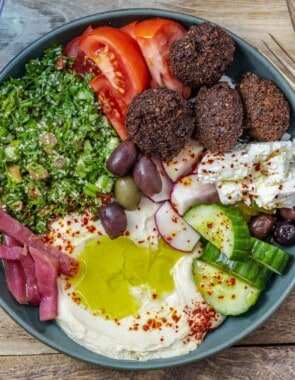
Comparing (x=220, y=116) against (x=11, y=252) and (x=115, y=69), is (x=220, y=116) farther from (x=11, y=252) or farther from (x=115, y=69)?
(x=11, y=252)

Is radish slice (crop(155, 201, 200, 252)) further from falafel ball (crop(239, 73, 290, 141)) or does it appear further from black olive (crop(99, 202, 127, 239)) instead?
falafel ball (crop(239, 73, 290, 141))

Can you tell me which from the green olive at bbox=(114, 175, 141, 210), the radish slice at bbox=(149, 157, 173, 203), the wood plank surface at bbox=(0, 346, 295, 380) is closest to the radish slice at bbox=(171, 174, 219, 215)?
the radish slice at bbox=(149, 157, 173, 203)

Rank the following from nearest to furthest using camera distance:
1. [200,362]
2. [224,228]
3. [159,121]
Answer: [159,121] → [224,228] → [200,362]

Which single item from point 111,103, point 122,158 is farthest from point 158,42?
point 122,158

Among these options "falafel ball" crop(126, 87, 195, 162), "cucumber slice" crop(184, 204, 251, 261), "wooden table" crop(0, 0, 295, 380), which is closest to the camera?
"falafel ball" crop(126, 87, 195, 162)

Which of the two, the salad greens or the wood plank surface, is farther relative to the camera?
the wood plank surface

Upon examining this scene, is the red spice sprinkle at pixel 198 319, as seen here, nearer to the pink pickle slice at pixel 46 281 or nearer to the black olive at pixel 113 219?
the black olive at pixel 113 219
